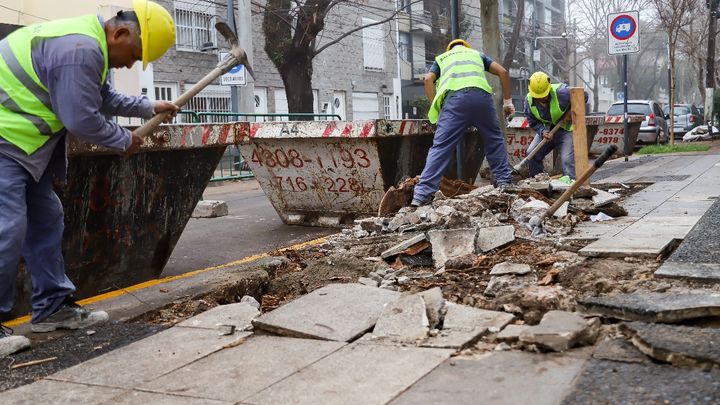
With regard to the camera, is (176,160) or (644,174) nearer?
(176,160)

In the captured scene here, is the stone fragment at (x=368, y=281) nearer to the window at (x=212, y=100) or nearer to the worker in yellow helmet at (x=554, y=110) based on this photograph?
the worker in yellow helmet at (x=554, y=110)

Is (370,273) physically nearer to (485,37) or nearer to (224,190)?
(485,37)

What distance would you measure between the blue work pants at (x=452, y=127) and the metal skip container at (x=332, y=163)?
1.70 ft

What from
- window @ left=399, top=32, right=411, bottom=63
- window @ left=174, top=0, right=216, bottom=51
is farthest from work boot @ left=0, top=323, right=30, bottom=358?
window @ left=399, top=32, right=411, bottom=63

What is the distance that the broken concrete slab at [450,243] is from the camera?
461 cm

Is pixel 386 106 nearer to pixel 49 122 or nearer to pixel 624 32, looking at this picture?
pixel 624 32

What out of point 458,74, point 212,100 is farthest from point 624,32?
point 212,100

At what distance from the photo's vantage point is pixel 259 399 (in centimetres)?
264

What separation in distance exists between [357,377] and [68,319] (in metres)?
1.72

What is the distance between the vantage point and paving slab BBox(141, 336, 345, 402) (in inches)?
109

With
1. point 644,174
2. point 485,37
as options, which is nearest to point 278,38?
point 485,37

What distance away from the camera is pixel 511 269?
4082 mm

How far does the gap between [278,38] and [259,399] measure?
1960 centimetres

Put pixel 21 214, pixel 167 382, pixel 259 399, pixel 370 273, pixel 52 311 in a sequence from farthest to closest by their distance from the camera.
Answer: pixel 370 273 < pixel 52 311 < pixel 21 214 < pixel 167 382 < pixel 259 399
